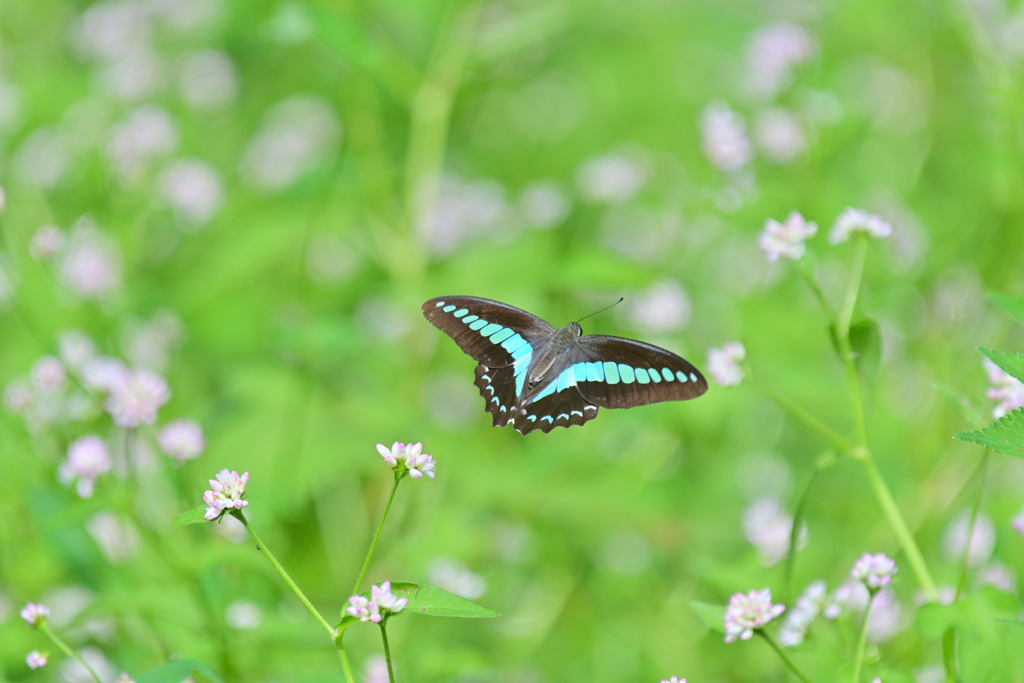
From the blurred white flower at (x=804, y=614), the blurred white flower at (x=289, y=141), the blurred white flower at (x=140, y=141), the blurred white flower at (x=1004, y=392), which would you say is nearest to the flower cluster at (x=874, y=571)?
the blurred white flower at (x=804, y=614)

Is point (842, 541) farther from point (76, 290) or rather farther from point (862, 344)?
point (76, 290)

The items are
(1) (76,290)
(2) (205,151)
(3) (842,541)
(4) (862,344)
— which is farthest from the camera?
(2) (205,151)

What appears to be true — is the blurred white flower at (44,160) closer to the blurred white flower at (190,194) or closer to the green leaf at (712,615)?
the blurred white flower at (190,194)

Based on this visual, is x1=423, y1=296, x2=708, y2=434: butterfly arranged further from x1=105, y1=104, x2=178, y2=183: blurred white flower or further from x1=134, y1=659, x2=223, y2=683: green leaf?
x1=105, y1=104, x2=178, y2=183: blurred white flower

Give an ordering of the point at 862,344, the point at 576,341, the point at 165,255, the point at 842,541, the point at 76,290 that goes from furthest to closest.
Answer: the point at 165,255, the point at 76,290, the point at 842,541, the point at 576,341, the point at 862,344

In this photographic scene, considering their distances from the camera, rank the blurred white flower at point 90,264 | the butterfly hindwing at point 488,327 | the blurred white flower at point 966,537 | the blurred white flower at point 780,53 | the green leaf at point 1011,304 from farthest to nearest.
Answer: the blurred white flower at point 780,53 < the blurred white flower at point 90,264 < the blurred white flower at point 966,537 < the butterfly hindwing at point 488,327 < the green leaf at point 1011,304

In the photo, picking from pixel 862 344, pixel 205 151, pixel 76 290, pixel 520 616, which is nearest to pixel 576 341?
pixel 862 344
